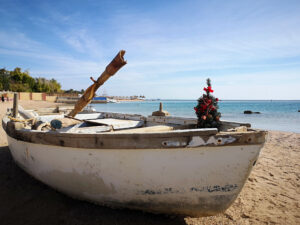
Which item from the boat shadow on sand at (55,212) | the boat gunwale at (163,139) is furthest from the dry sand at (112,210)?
the boat gunwale at (163,139)

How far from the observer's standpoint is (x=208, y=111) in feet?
10.1

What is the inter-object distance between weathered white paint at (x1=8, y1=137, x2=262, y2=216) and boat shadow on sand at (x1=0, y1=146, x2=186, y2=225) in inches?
8.3

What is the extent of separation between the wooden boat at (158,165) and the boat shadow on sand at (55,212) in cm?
20

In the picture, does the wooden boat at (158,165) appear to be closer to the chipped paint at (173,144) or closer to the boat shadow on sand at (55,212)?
the chipped paint at (173,144)

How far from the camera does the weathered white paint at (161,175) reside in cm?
224

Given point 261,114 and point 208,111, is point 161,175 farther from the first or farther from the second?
point 261,114

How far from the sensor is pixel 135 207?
103 inches

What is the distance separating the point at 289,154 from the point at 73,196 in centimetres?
722

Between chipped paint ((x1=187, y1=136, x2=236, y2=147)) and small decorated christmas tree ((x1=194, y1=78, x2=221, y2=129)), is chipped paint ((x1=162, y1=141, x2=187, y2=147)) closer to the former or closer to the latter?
chipped paint ((x1=187, y1=136, x2=236, y2=147))

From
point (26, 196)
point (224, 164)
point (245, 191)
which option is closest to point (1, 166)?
point (26, 196)

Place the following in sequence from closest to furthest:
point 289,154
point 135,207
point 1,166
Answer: point 135,207 → point 1,166 → point 289,154

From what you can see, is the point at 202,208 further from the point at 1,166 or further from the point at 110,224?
the point at 1,166

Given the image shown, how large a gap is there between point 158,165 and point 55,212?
188 cm

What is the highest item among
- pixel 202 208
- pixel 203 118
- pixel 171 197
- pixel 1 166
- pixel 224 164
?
pixel 203 118
